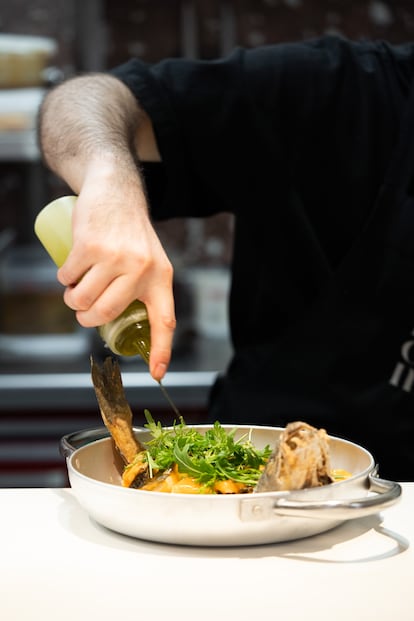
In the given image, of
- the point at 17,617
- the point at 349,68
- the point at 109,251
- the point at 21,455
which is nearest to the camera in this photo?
the point at 17,617

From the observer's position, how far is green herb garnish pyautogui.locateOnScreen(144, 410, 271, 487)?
0.86m

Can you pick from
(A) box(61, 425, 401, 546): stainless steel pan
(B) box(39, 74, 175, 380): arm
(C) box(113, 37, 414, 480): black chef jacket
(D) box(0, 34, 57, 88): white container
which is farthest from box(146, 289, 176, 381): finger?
(D) box(0, 34, 57, 88): white container

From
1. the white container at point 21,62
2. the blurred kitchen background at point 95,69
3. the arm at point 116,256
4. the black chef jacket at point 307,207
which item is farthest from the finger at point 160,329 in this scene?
the white container at point 21,62

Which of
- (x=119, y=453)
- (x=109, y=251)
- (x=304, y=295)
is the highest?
(x=109, y=251)

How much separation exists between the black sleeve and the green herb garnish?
2.66 ft

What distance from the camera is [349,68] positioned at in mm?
1708

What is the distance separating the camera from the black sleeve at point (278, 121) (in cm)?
166

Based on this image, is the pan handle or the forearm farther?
the forearm

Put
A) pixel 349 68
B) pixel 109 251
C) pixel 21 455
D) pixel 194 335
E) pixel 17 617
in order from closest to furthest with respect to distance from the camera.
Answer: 1. pixel 17 617
2. pixel 109 251
3. pixel 349 68
4. pixel 21 455
5. pixel 194 335

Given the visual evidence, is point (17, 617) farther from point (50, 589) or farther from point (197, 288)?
point (197, 288)

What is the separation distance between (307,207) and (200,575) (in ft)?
3.60

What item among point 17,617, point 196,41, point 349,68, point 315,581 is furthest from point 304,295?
point 196,41

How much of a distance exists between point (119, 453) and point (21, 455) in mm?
1484

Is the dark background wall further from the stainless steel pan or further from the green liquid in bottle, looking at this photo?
the stainless steel pan
